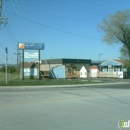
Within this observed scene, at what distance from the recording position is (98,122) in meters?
8.09

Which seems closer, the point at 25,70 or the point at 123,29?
the point at 25,70

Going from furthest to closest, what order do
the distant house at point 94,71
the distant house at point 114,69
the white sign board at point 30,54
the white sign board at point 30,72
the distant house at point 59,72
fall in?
1. the distant house at point 94,71
2. the distant house at point 114,69
3. the distant house at point 59,72
4. the white sign board at point 30,54
5. the white sign board at point 30,72

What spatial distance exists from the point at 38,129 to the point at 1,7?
24430 millimetres

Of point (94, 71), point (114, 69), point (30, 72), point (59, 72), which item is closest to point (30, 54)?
point (30, 72)

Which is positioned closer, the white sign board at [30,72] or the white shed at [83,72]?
the white sign board at [30,72]

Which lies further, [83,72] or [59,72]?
[83,72]

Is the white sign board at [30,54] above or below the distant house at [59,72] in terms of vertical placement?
above

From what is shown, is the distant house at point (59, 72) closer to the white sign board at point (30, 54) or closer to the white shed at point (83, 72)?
the white sign board at point (30, 54)

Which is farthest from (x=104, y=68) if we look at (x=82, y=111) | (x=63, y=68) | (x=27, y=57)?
(x=82, y=111)

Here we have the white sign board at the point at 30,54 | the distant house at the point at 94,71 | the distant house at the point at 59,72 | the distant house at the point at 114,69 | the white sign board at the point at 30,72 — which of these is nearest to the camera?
the white sign board at the point at 30,72

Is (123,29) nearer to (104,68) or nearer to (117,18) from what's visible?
(117,18)

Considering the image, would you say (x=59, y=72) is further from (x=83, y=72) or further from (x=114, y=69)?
(x=114, y=69)

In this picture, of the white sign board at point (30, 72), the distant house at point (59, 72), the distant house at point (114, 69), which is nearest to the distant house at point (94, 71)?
the distant house at point (114, 69)

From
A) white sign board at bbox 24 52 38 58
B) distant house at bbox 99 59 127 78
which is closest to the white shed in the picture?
distant house at bbox 99 59 127 78
